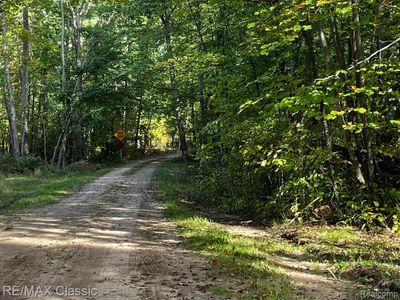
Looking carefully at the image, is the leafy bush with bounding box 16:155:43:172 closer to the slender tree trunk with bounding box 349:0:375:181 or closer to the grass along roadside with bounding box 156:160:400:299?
the grass along roadside with bounding box 156:160:400:299

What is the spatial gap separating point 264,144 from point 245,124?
1004 millimetres

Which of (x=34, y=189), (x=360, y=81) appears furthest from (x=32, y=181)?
(x=360, y=81)

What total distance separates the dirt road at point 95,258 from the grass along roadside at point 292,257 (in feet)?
1.63

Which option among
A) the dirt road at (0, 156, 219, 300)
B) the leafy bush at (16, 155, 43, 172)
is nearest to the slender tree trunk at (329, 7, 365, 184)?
the dirt road at (0, 156, 219, 300)

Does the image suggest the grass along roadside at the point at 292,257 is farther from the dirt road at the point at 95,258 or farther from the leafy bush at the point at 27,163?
the leafy bush at the point at 27,163

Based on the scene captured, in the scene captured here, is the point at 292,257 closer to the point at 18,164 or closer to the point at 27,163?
the point at 27,163

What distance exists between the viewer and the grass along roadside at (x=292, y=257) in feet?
17.3

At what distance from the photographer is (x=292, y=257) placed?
23.3 ft

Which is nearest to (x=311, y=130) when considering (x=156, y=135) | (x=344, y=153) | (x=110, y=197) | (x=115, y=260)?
(x=344, y=153)

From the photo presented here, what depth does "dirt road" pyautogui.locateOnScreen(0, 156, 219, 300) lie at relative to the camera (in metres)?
4.86

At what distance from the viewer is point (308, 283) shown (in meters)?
5.53

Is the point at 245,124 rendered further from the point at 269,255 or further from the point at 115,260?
the point at 115,260

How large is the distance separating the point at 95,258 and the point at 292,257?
336 cm

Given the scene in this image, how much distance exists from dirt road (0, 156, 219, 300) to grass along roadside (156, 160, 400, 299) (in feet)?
1.63
